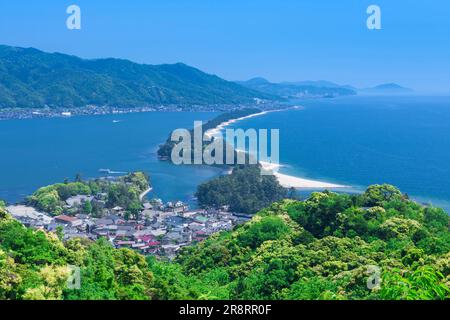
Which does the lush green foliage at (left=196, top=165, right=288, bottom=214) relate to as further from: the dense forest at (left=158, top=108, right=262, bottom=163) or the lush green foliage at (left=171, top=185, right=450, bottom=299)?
the dense forest at (left=158, top=108, right=262, bottom=163)

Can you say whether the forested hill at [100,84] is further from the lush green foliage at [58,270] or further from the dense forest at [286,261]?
the lush green foliage at [58,270]

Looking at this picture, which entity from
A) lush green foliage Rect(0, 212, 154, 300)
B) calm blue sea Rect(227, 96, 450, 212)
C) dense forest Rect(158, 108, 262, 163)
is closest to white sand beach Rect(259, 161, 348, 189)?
calm blue sea Rect(227, 96, 450, 212)

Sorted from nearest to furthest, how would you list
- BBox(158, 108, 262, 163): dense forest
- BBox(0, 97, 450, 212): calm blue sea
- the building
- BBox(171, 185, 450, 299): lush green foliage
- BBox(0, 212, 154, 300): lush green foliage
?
BBox(0, 212, 154, 300): lush green foliage
BBox(171, 185, 450, 299): lush green foliage
the building
BBox(0, 97, 450, 212): calm blue sea
BBox(158, 108, 262, 163): dense forest

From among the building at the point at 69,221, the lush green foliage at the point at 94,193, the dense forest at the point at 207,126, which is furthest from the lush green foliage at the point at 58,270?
the dense forest at the point at 207,126

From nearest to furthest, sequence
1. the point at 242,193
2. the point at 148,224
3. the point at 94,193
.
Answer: the point at 148,224 < the point at 242,193 < the point at 94,193

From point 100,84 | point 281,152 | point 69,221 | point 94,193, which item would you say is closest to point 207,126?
point 281,152

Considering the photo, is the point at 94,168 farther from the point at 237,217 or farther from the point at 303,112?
the point at 303,112

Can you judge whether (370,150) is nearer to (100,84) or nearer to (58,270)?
(58,270)
